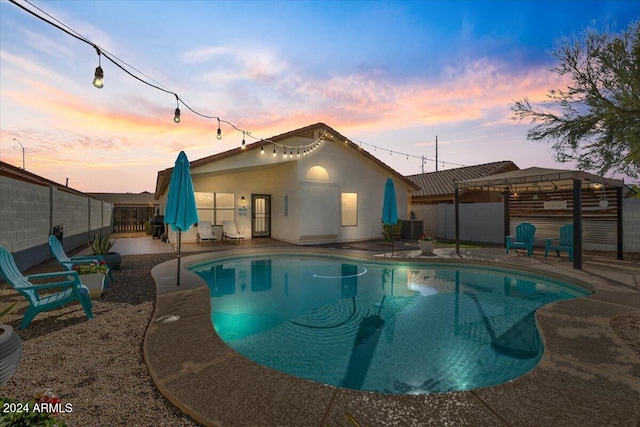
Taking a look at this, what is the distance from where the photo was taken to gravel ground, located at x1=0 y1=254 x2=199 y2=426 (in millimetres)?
2264

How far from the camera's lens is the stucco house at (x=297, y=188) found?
43.1 feet

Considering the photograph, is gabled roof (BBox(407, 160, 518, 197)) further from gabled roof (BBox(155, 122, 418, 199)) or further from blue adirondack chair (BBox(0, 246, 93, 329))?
blue adirondack chair (BBox(0, 246, 93, 329))

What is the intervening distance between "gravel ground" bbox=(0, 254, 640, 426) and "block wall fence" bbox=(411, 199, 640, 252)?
331 inches

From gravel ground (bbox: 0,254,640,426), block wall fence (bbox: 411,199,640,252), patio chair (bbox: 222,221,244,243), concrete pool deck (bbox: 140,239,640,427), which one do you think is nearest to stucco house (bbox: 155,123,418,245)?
patio chair (bbox: 222,221,244,243)

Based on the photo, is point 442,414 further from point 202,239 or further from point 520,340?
point 202,239

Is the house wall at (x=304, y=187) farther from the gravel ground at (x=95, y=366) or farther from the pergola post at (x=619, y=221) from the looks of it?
the pergola post at (x=619, y=221)

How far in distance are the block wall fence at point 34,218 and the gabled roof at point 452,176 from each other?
1864 centimetres

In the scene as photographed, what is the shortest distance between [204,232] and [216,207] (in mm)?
1484

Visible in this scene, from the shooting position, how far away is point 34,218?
334 inches

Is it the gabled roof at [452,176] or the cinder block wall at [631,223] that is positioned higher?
the gabled roof at [452,176]

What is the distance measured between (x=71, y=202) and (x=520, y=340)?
601 inches

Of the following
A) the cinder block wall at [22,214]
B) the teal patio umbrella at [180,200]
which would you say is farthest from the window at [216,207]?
the teal patio umbrella at [180,200]

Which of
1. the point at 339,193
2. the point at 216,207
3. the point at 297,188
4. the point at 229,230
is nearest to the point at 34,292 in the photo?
the point at 297,188

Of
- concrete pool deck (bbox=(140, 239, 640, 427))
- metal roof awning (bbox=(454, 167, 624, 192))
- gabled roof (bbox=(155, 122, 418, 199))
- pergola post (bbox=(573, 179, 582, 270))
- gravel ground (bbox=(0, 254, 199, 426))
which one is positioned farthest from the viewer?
gabled roof (bbox=(155, 122, 418, 199))
